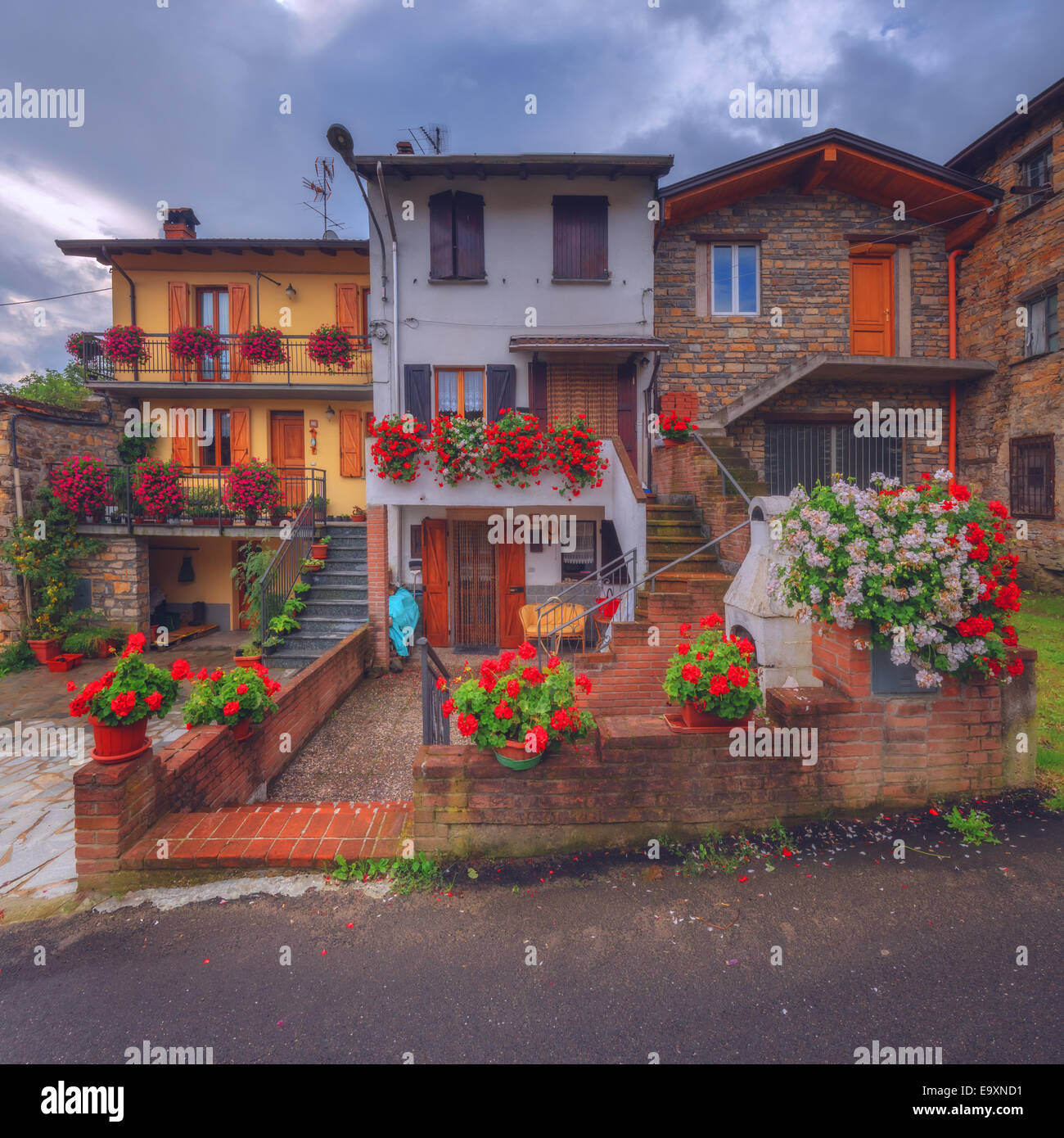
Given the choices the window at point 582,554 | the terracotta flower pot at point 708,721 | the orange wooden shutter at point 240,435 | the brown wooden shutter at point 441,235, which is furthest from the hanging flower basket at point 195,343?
the terracotta flower pot at point 708,721

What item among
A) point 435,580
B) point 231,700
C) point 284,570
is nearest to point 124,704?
point 231,700

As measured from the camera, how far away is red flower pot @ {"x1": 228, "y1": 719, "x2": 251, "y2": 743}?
4340 millimetres

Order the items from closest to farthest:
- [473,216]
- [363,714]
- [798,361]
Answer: [363,714], [798,361], [473,216]

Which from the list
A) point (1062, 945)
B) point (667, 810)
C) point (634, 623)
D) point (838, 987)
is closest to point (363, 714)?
point (634, 623)

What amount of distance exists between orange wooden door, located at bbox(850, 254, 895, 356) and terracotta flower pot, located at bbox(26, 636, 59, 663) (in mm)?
15833

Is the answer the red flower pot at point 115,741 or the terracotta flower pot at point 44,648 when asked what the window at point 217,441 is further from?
the red flower pot at point 115,741

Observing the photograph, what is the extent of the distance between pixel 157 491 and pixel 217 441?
305 cm

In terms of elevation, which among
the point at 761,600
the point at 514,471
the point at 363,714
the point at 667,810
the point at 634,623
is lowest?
the point at 363,714

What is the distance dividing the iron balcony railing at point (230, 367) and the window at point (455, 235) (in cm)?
260

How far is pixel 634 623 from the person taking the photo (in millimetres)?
5969

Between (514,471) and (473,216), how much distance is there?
552 centimetres

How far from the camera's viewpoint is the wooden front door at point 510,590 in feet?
34.9

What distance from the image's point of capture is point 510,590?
1066 cm
